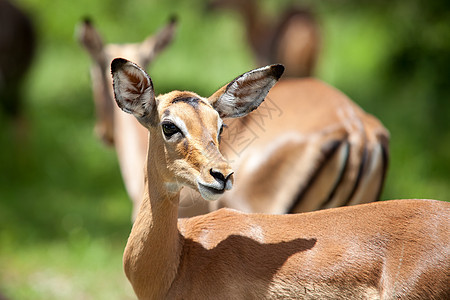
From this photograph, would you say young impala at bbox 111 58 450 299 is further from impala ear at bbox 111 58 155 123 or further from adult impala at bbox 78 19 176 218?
adult impala at bbox 78 19 176 218

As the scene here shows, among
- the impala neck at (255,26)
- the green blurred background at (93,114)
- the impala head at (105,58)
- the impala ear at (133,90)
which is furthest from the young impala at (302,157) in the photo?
the impala neck at (255,26)

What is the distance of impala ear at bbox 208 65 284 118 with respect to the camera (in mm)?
3211

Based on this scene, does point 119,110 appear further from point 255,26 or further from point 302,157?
point 255,26

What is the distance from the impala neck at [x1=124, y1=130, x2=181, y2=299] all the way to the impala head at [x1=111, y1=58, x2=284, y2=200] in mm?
79

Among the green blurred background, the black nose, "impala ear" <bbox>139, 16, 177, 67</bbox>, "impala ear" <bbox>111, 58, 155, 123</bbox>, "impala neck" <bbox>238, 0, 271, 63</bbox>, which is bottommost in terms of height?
the green blurred background

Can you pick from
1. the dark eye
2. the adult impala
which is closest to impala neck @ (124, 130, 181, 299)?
the dark eye

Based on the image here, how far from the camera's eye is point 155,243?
3223 mm

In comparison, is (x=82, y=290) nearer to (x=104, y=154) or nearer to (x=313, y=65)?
(x=104, y=154)

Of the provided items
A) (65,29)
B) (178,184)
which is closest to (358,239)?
(178,184)

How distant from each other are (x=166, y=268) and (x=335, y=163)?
1565 mm

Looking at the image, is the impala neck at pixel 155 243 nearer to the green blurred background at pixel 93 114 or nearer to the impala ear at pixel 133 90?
the impala ear at pixel 133 90

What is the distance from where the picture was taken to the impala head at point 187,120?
2.89 metres

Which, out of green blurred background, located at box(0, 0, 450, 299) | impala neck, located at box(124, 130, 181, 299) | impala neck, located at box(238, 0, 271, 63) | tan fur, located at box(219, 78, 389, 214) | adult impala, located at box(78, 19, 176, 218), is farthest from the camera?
impala neck, located at box(238, 0, 271, 63)

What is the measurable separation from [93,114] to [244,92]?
7.07 m
